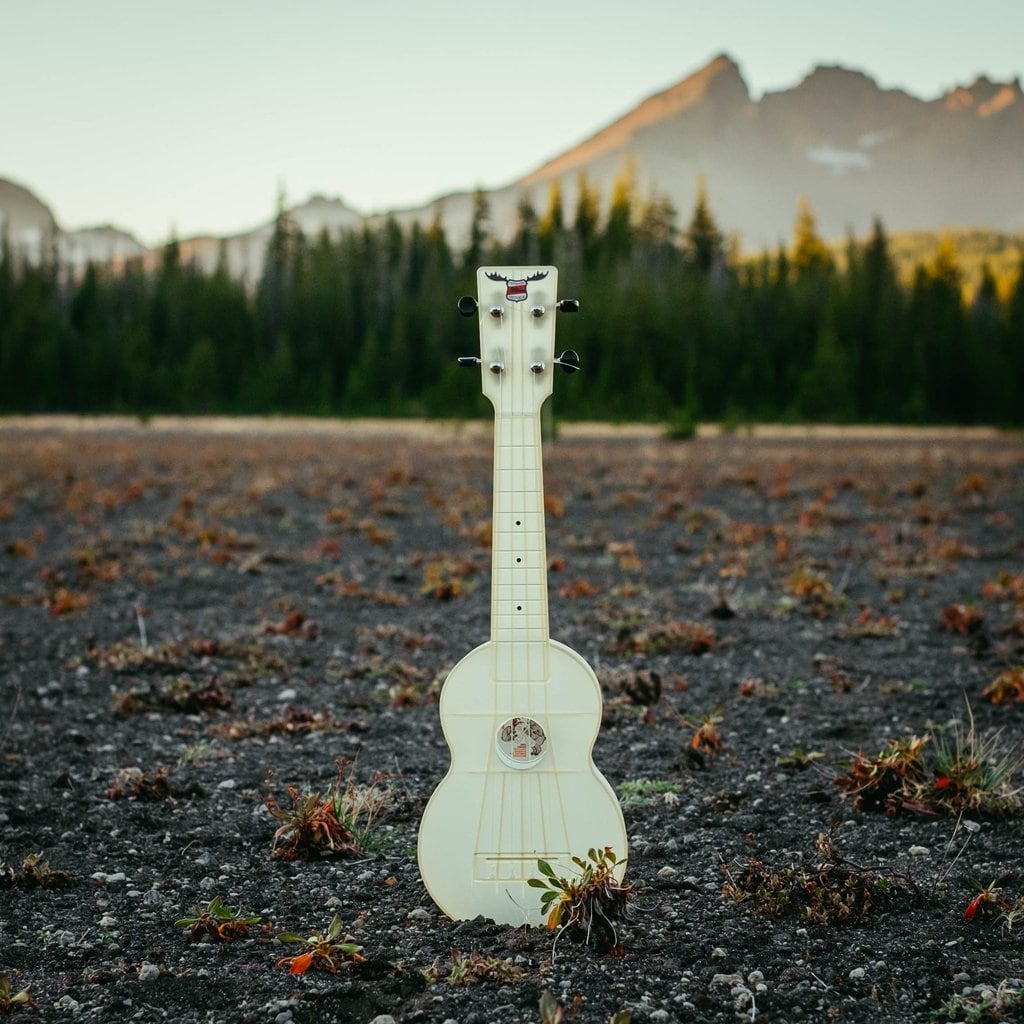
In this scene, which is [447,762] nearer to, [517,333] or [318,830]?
[318,830]

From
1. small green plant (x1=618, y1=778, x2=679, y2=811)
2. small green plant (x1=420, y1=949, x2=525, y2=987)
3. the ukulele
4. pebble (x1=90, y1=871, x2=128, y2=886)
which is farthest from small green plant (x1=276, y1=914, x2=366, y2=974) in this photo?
small green plant (x1=618, y1=778, x2=679, y2=811)

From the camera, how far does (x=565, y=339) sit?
196 ft

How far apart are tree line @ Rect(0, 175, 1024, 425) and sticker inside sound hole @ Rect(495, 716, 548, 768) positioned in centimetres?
5374

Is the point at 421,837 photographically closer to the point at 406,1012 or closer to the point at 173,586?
the point at 406,1012

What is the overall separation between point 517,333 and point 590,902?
185 cm

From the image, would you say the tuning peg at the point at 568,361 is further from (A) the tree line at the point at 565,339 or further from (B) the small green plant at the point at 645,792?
(A) the tree line at the point at 565,339

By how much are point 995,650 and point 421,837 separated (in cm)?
564

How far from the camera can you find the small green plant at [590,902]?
3422 mm

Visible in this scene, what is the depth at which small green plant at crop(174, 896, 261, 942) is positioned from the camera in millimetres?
3682

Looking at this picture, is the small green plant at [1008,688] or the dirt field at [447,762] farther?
the small green plant at [1008,688]

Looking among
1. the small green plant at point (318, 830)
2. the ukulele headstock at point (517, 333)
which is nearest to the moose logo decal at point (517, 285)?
the ukulele headstock at point (517, 333)

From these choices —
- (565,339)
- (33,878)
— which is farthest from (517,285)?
(565,339)

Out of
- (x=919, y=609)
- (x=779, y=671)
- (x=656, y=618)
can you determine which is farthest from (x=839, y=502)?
(x=779, y=671)

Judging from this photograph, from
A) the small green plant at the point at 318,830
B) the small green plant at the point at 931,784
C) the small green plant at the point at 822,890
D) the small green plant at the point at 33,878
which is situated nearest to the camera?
the small green plant at the point at 822,890
